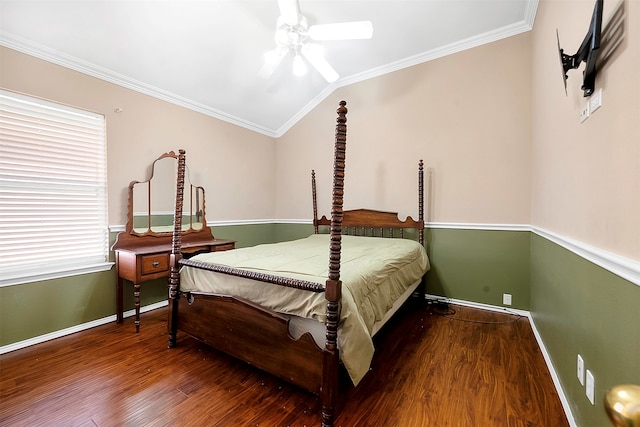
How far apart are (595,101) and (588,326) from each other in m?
1.02

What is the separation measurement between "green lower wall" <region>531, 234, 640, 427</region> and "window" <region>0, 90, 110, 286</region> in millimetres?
3650

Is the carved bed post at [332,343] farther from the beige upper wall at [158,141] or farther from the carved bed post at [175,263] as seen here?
the beige upper wall at [158,141]

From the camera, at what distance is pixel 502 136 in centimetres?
301

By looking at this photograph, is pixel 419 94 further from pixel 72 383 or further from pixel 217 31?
pixel 72 383

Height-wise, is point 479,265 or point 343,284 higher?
point 343,284

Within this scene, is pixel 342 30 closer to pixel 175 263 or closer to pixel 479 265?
pixel 175 263

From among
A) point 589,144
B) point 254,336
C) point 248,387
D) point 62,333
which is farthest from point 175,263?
point 589,144

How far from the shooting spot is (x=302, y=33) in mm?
2340

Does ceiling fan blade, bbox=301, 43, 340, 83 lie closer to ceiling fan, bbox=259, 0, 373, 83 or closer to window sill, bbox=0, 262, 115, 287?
ceiling fan, bbox=259, 0, 373, 83

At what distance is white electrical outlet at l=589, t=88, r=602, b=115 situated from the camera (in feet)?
3.94

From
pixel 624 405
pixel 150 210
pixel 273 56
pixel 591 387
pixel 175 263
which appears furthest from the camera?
pixel 150 210

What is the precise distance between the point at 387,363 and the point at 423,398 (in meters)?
0.41

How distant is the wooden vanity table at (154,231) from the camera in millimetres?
2602

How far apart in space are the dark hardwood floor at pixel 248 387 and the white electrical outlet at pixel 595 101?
5.29 feet
